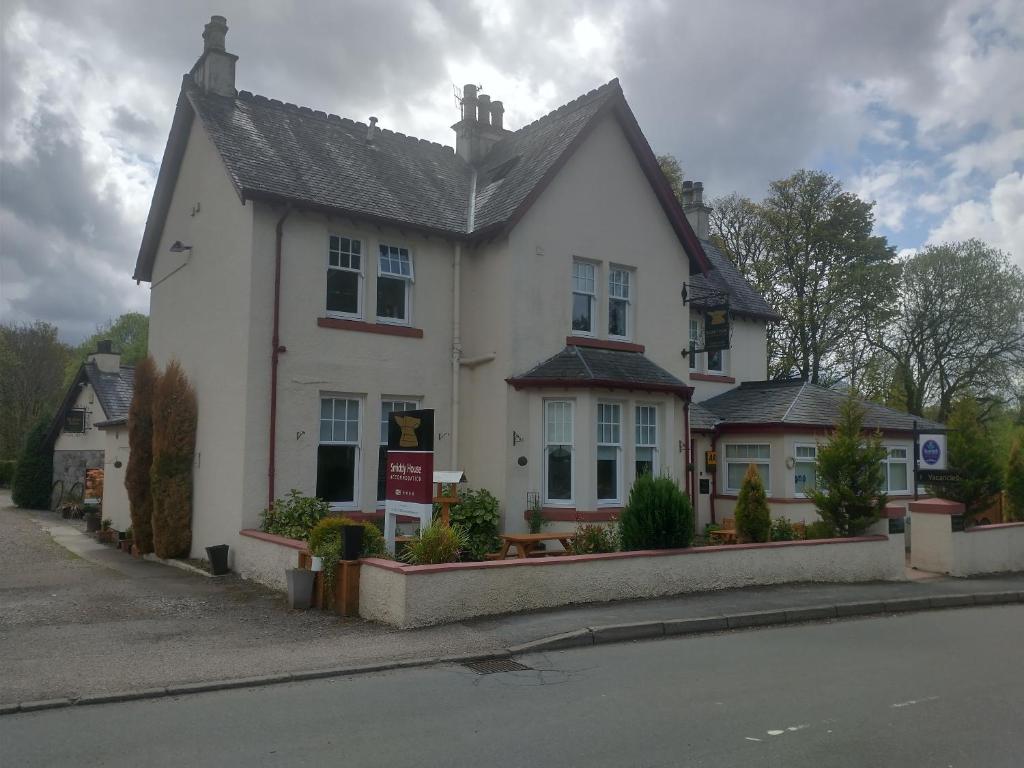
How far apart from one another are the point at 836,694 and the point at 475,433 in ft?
33.6

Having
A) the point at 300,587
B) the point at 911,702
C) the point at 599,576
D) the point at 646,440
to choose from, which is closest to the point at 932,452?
the point at 646,440

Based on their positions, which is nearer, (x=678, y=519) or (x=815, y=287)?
(x=678, y=519)

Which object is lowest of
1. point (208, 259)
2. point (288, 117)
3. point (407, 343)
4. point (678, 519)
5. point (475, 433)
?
point (678, 519)

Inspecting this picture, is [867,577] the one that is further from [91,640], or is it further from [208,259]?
[208,259]

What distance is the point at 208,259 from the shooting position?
16703mm

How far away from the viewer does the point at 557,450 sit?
16312 mm

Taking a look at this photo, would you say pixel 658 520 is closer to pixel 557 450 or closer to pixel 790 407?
pixel 557 450

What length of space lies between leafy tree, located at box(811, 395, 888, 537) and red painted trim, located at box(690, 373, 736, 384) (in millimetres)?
8512

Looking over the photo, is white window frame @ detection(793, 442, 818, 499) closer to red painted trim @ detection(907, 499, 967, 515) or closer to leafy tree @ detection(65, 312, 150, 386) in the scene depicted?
red painted trim @ detection(907, 499, 967, 515)

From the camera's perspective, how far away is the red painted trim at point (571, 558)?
10.3 metres

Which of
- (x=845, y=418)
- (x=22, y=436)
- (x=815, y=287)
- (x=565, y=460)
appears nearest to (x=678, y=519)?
(x=565, y=460)

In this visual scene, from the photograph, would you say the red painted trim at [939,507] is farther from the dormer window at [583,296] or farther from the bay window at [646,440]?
the dormer window at [583,296]

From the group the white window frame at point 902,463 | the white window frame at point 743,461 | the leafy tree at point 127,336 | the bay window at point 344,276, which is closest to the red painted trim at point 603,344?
the bay window at point 344,276

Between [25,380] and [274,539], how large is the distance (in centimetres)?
4713
